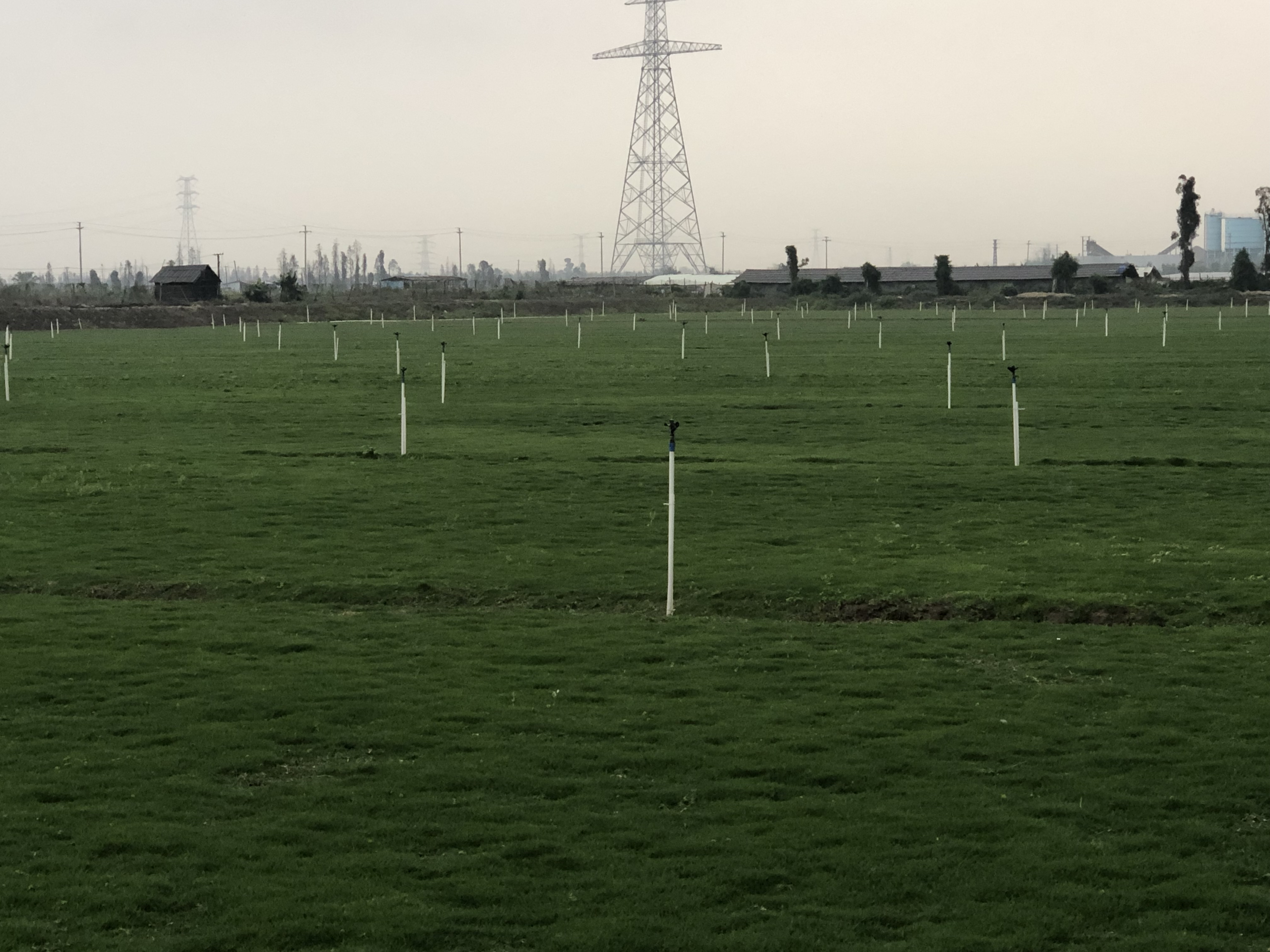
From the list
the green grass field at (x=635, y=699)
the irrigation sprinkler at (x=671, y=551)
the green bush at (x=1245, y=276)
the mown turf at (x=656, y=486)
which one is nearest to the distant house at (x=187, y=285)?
the mown turf at (x=656, y=486)

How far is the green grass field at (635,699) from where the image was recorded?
29.3 ft

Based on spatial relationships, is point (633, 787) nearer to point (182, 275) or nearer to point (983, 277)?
point (182, 275)

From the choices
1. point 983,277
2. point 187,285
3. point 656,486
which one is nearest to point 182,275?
point 187,285

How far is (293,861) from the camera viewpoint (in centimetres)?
954

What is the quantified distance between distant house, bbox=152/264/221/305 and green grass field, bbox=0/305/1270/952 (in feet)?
377

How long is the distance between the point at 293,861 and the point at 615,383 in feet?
146

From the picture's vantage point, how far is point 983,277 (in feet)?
622

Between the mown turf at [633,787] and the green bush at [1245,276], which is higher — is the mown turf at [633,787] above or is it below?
below

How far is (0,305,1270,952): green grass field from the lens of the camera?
893 cm

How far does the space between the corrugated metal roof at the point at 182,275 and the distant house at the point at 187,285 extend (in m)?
0.03

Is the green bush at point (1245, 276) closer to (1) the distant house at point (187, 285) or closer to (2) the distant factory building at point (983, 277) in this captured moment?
(2) the distant factory building at point (983, 277)

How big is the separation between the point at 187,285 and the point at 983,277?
99.1m

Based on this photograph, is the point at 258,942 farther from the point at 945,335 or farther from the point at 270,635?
the point at 945,335

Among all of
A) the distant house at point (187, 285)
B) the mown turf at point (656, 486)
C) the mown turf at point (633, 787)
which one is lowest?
the mown turf at point (633, 787)
